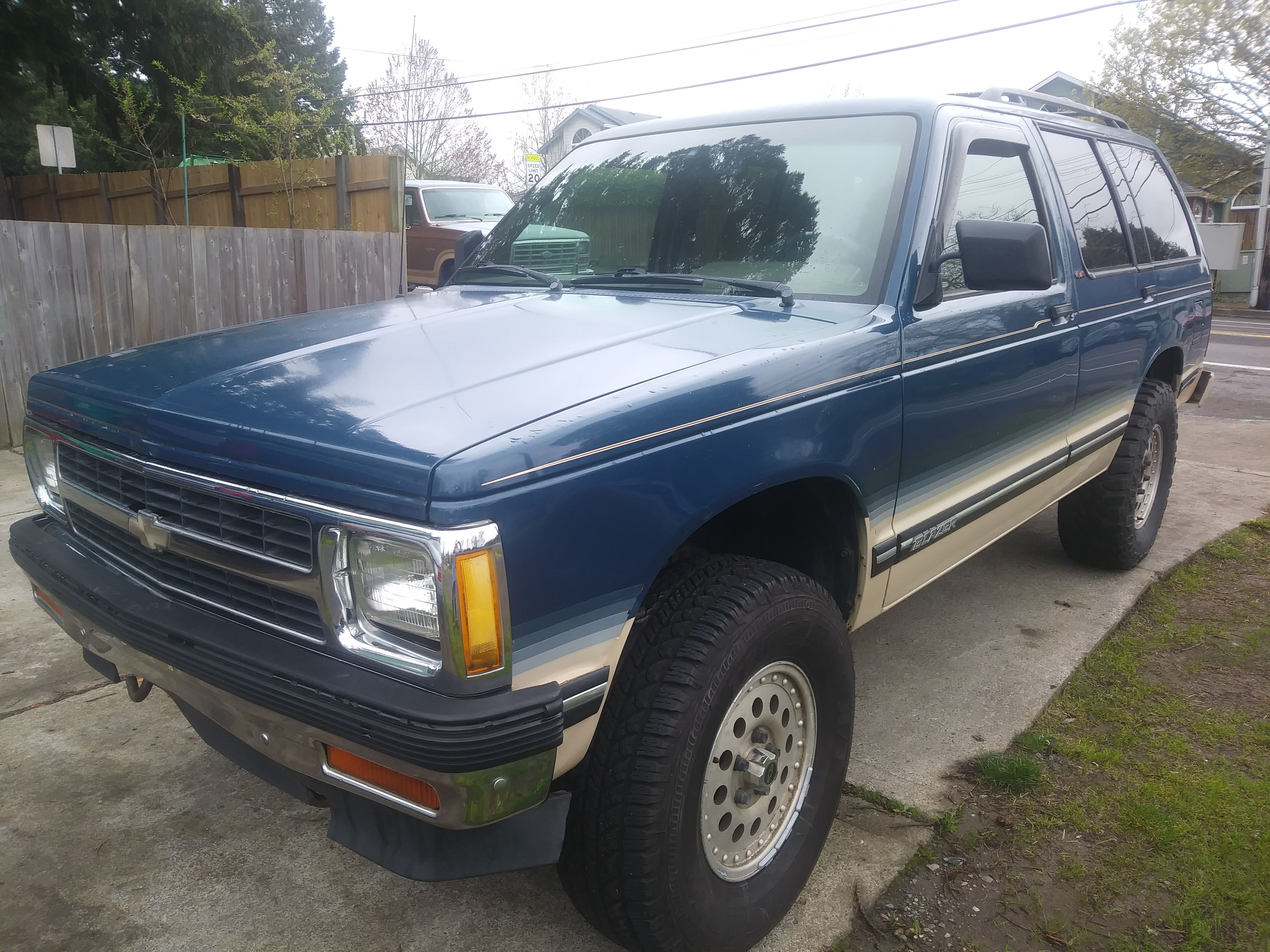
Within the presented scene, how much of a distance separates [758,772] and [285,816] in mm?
1455

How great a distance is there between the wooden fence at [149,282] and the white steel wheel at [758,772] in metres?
4.83

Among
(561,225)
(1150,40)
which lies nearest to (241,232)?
(561,225)

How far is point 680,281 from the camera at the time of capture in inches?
116

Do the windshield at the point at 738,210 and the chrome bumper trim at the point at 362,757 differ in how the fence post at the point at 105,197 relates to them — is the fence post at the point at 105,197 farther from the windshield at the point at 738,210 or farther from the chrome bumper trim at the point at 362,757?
the chrome bumper trim at the point at 362,757

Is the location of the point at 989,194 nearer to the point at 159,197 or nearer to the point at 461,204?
the point at 461,204

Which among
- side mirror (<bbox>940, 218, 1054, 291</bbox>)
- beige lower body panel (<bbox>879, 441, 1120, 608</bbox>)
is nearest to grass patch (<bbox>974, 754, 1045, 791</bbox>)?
beige lower body panel (<bbox>879, 441, 1120, 608</bbox>)

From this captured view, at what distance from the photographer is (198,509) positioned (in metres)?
1.99

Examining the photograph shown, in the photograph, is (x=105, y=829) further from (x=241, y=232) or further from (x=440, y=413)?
(x=241, y=232)

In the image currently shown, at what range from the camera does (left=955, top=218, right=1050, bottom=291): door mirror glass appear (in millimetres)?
2654

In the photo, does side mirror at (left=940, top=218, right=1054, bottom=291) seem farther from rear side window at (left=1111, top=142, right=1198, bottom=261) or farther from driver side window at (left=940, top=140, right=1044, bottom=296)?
rear side window at (left=1111, top=142, right=1198, bottom=261)

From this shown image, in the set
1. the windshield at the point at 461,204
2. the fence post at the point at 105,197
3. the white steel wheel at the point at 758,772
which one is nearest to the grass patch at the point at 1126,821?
the white steel wheel at the point at 758,772

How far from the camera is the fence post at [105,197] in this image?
14.6m

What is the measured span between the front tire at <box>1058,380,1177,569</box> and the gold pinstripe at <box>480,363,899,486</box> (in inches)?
93.1

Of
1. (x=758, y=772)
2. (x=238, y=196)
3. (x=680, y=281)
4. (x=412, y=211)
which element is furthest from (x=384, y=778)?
(x=412, y=211)
